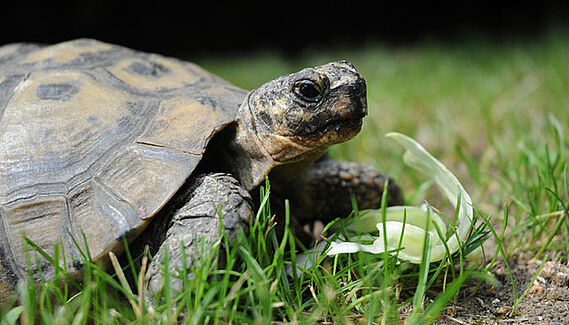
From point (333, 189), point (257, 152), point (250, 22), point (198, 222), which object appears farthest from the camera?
point (250, 22)

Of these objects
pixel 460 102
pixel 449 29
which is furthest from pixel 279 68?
pixel 449 29

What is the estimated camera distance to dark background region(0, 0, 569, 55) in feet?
35.3

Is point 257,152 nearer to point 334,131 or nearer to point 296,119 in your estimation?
point 296,119

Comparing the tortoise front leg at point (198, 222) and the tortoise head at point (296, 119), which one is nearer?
the tortoise front leg at point (198, 222)

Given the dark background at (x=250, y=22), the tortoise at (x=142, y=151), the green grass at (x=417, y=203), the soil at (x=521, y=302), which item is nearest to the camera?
the green grass at (x=417, y=203)

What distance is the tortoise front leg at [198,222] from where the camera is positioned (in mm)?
1753

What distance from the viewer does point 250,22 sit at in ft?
40.8

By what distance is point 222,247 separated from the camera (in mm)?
1786

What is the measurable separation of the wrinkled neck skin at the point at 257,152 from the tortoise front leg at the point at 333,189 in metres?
0.36

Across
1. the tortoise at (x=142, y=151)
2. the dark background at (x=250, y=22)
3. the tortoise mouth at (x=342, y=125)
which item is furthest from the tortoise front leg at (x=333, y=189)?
the dark background at (x=250, y=22)

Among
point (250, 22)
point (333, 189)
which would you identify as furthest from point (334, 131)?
point (250, 22)

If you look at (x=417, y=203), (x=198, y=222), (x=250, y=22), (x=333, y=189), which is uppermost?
(x=198, y=222)

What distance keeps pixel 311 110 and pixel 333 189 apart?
0.76 metres

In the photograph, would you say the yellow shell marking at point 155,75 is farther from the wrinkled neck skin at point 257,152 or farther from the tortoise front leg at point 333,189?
the tortoise front leg at point 333,189
